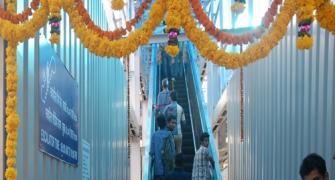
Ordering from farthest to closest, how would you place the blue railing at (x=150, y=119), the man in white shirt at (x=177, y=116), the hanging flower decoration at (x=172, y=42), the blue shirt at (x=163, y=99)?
the blue shirt at (x=163, y=99) → the man in white shirt at (x=177, y=116) → the blue railing at (x=150, y=119) → the hanging flower decoration at (x=172, y=42)

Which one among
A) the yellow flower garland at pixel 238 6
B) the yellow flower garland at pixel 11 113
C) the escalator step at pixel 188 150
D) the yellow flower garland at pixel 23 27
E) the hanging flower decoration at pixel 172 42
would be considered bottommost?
the escalator step at pixel 188 150

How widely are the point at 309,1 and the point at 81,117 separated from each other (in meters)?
4.07

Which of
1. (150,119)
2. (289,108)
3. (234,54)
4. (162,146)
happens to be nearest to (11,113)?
(234,54)

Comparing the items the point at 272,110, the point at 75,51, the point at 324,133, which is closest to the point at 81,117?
the point at 75,51

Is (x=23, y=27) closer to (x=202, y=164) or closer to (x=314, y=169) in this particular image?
(x=314, y=169)

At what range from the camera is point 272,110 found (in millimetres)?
8484

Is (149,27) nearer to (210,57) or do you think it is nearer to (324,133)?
(210,57)

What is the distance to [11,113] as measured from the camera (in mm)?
4789

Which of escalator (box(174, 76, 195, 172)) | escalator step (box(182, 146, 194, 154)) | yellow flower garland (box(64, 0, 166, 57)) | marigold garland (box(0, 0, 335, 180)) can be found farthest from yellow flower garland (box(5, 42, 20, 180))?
escalator step (box(182, 146, 194, 154))

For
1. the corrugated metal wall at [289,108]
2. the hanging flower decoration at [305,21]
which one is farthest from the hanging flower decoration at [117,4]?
the corrugated metal wall at [289,108]

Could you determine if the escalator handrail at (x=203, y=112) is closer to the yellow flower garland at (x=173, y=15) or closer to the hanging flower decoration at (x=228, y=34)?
the hanging flower decoration at (x=228, y=34)

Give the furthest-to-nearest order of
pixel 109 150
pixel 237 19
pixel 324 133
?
pixel 237 19 → pixel 109 150 → pixel 324 133

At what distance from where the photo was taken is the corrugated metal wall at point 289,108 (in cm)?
604

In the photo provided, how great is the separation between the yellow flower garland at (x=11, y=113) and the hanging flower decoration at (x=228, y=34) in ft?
4.50
